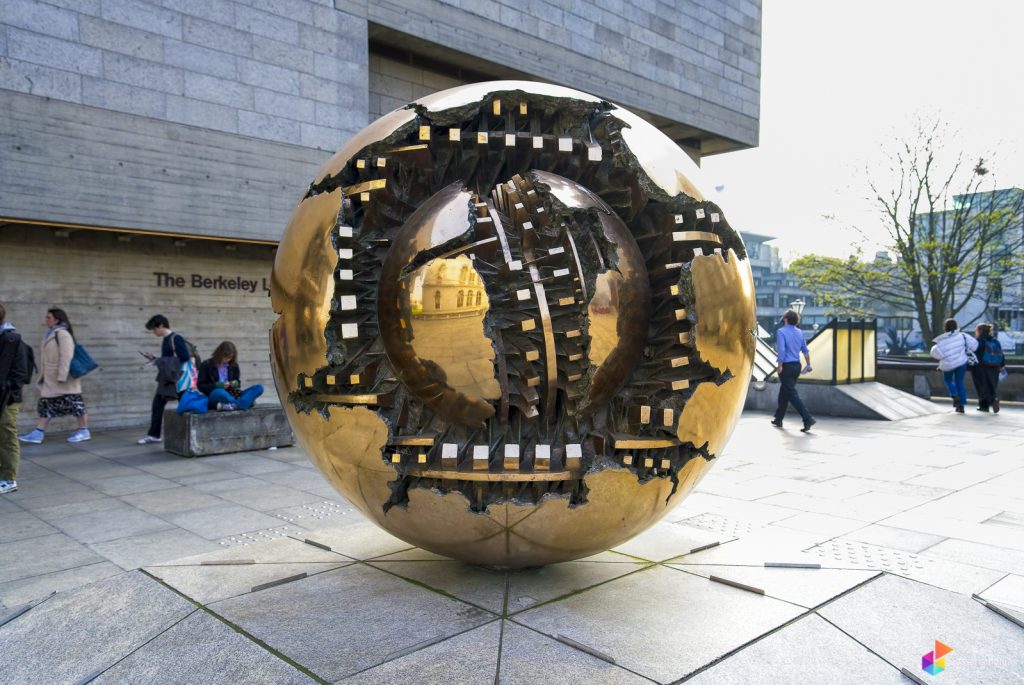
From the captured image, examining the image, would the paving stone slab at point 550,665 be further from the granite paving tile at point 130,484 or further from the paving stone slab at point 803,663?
the granite paving tile at point 130,484

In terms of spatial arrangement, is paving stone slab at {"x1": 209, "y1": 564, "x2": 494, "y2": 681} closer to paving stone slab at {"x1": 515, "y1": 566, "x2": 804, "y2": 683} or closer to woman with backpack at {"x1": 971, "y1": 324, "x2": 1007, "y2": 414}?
paving stone slab at {"x1": 515, "y1": 566, "x2": 804, "y2": 683}

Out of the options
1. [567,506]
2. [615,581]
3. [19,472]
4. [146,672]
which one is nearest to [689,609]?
[615,581]

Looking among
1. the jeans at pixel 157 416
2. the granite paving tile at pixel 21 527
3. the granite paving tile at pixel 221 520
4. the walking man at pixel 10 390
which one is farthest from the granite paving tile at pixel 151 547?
the jeans at pixel 157 416

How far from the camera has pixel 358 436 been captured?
11.2 ft

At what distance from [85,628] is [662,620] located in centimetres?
267

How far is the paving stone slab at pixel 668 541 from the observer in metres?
4.44

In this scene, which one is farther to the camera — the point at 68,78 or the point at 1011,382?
the point at 1011,382

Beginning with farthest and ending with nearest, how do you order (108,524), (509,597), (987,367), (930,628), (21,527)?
1. (987,367)
2. (108,524)
3. (21,527)
4. (509,597)
5. (930,628)

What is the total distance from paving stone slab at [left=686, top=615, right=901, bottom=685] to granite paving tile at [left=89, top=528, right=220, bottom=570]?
11.6 feet

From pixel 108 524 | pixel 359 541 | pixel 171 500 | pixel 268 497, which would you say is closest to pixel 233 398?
pixel 171 500

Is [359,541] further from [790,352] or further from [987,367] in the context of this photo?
[987,367]

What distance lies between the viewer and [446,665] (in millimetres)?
2969

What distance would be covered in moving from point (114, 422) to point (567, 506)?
A: 33.8ft

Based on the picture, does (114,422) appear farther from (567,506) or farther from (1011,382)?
(1011,382)
